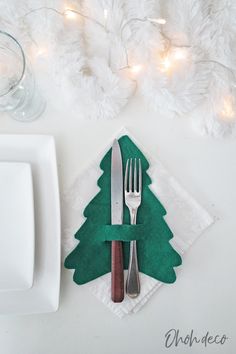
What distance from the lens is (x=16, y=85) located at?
534 mm

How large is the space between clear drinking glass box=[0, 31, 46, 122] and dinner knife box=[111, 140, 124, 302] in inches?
6.1

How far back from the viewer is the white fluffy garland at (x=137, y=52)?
59 cm

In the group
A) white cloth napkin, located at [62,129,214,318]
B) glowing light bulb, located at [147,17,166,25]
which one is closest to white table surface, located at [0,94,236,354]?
white cloth napkin, located at [62,129,214,318]

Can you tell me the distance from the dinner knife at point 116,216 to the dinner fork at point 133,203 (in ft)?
0.04

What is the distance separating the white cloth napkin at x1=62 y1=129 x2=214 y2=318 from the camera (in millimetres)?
589

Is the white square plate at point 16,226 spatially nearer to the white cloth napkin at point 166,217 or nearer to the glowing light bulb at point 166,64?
the white cloth napkin at point 166,217

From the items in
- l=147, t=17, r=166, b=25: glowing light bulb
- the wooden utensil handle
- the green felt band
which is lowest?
the wooden utensil handle

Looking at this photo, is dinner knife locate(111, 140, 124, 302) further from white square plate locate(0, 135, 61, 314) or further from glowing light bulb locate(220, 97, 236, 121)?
glowing light bulb locate(220, 97, 236, 121)

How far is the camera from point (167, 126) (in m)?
0.64

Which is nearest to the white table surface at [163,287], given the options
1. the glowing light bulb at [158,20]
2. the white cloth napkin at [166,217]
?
the white cloth napkin at [166,217]

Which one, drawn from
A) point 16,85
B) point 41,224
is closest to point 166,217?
point 41,224

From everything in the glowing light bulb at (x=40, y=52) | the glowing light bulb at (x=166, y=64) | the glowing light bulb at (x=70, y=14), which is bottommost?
the glowing light bulb at (x=40, y=52)

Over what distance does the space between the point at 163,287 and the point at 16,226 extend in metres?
0.27

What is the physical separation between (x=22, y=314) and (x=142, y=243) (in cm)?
22
